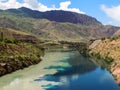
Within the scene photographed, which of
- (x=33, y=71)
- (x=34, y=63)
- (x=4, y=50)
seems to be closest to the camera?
(x=33, y=71)

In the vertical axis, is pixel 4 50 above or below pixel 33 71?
above

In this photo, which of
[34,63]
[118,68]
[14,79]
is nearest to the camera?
[14,79]

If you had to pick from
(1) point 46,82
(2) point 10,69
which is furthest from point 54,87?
(2) point 10,69

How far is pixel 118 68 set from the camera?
134 m

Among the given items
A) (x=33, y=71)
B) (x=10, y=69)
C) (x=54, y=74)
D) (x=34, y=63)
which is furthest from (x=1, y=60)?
(x=34, y=63)

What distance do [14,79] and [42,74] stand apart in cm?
1847

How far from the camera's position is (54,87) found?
339 feet

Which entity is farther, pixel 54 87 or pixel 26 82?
pixel 26 82

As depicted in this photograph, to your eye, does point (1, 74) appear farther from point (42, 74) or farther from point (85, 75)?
point (85, 75)

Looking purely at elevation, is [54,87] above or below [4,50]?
below

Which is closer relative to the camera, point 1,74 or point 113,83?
point 113,83

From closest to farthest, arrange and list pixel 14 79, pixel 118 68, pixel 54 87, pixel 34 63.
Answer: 1. pixel 54 87
2. pixel 14 79
3. pixel 118 68
4. pixel 34 63

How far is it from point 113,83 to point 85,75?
2889 centimetres

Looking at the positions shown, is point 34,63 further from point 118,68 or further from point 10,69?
point 118,68
